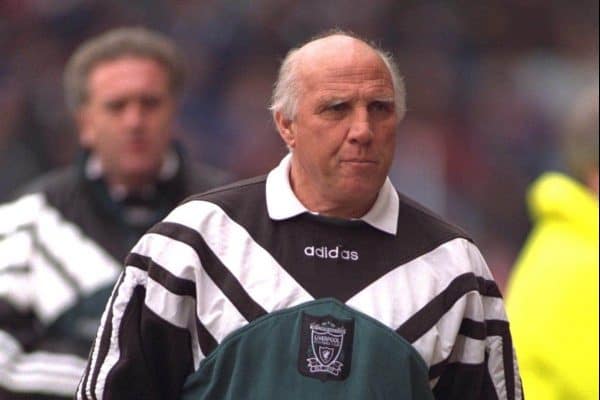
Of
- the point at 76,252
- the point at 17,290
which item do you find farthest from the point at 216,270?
the point at 76,252

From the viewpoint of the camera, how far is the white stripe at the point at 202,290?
503cm

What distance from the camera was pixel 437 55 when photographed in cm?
1216

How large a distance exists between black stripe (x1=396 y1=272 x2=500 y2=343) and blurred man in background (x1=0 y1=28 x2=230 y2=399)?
2190 millimetres

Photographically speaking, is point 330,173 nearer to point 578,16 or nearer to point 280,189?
point 280,189

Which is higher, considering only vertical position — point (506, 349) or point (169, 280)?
point (169, 280)

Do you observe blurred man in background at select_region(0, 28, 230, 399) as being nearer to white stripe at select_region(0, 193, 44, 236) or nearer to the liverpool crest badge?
Answer: white stripe at select_region(0, 193, 44, 236)

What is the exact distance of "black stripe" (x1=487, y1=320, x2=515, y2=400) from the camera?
17.4ft

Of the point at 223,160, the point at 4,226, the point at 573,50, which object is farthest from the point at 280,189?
the point at 573,50

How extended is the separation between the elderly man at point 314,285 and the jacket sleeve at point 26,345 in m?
1.79

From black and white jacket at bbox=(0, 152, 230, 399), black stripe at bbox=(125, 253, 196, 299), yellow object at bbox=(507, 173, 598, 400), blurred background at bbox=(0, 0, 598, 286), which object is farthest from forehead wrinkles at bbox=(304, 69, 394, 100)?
blurred background at bbox=(0, 0, 598, 286)

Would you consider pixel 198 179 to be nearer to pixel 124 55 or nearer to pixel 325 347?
pixel 124 55

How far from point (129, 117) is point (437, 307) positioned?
108 inches

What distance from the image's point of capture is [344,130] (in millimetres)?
5074

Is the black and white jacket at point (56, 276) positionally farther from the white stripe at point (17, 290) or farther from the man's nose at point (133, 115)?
the man's nose at point (133, 115)
